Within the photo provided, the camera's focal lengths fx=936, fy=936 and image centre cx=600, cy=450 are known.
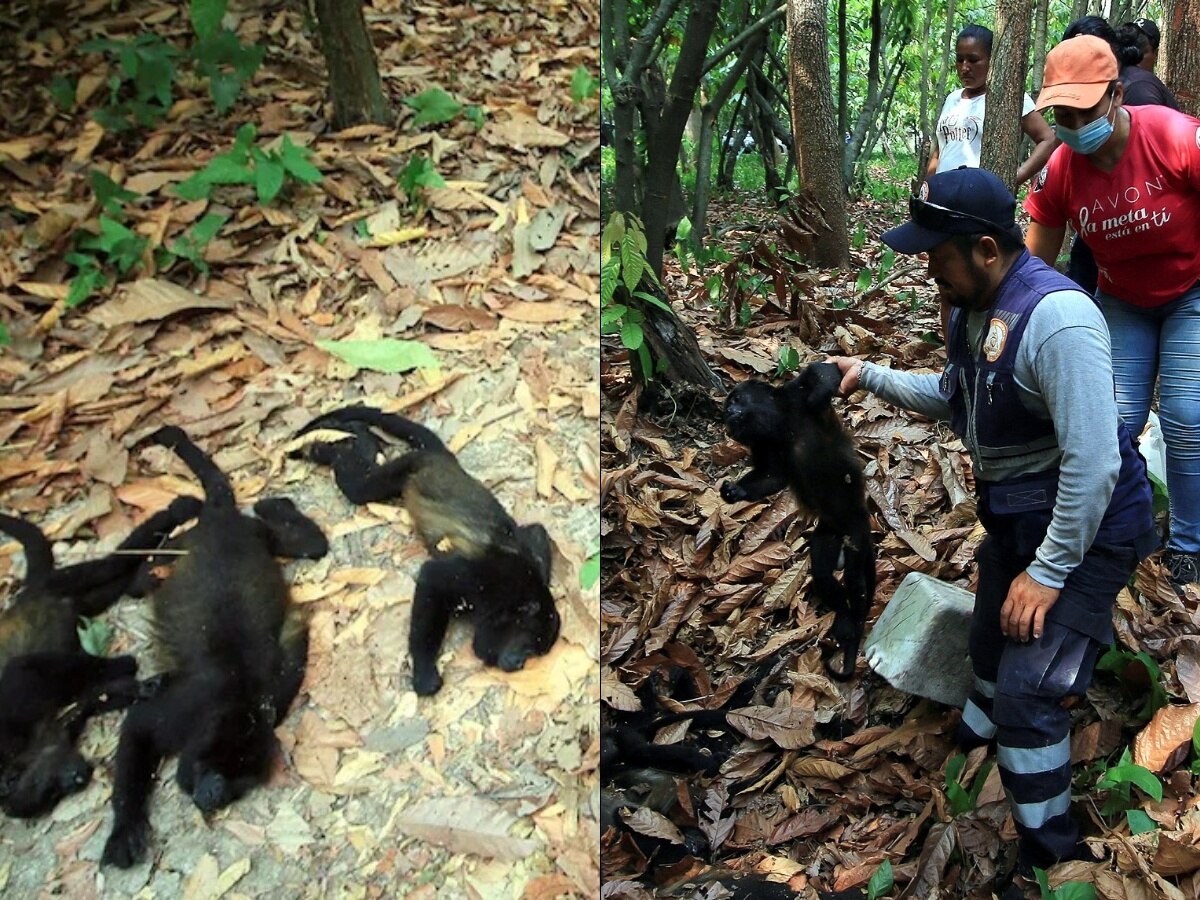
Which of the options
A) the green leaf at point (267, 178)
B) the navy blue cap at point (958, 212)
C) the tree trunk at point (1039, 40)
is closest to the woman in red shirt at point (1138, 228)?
the navy blue cap at point (958, 212)

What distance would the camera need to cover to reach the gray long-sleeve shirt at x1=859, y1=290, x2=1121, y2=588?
178 cm

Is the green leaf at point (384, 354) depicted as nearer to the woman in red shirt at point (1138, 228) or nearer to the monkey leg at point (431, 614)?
the monkey leg at point (431, 614)

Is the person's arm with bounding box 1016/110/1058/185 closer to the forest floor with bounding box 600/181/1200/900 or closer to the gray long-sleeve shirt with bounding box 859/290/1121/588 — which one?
the forest floor with bounding box 600/181/1200/900

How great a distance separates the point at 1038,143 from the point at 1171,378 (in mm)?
2134

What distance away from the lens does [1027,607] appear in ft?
6.40

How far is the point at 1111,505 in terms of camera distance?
200 cm

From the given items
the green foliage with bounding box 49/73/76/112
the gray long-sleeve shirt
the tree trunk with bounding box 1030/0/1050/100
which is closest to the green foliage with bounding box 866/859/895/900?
the gray long-sleeve shirt

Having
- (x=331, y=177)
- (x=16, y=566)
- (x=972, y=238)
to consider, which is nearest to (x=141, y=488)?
Answer: (x=16, y=566)

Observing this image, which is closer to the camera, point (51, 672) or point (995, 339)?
point (51, 672)

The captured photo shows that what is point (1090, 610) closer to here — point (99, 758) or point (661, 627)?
point (661, 627)

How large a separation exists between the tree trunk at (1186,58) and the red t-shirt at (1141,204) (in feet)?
3.08

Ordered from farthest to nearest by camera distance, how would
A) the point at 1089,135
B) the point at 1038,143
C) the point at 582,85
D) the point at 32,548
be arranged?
the point at 1038,143, the point at 1089,135, the point at 582,85, the point at 32,548

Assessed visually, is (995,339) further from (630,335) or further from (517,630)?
(517,630)

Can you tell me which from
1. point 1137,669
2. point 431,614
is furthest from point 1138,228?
point 431,614
